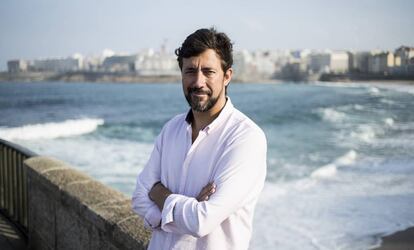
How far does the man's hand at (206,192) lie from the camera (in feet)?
5.01

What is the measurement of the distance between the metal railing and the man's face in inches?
95.8

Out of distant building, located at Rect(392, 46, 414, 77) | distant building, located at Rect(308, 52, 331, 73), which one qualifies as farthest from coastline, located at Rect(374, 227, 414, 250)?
Result: distant building, located at Rect(308, 52, 331, 73)

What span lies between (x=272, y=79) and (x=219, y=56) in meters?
125

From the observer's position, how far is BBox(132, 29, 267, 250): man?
151 cm

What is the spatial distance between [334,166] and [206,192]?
→ 12.8m

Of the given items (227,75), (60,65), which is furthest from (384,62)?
(60,65)

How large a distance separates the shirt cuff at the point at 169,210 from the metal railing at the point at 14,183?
2430mm

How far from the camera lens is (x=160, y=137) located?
1891mm

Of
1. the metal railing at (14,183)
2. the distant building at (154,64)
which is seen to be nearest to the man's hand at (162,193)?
the metal railing at (14,183)

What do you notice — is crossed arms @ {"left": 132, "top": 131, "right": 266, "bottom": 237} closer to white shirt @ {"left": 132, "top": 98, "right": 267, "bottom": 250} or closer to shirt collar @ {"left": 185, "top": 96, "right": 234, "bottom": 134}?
white shirt @ {"left": 132, "top": 98, "right": 267, "bottom": 250}

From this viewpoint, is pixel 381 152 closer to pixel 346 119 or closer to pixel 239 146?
pixel 239 146

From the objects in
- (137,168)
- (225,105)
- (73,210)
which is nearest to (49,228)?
(73,210)

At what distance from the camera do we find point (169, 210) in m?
1.54

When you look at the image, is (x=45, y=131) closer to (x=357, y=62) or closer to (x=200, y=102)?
(x=200, y=102)
